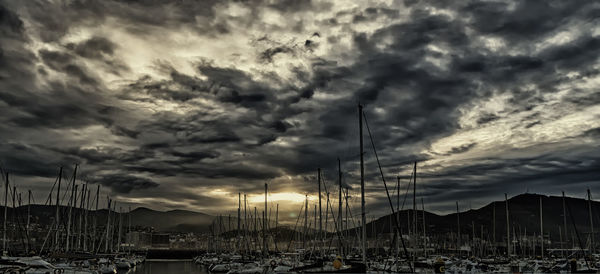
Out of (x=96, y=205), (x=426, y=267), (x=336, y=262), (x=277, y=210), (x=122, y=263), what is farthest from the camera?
(x=277, y=210)

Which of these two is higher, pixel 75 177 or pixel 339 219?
pixel 75 177

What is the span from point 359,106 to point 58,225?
193 ft

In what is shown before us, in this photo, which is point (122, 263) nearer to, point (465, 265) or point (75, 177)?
point (75, 177)

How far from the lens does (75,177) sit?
8262 centimetres

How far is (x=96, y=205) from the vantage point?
120 meters

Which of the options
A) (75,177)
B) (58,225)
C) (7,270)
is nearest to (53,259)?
(58,225)

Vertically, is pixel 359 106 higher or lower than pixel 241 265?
higher

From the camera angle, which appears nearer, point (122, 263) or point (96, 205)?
point (122, 263)

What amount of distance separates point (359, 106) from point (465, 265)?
48683 mm

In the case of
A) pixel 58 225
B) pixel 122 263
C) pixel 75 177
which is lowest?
pixel 122 263

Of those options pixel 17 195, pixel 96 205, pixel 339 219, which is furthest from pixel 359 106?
pixel 96 205

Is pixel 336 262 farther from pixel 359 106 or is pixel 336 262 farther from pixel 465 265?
pixel 465 265

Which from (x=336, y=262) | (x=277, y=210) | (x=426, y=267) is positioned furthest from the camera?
(x=277, y=210)

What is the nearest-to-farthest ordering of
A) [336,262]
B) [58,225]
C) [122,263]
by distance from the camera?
[336,262] < [58,225] < [122,263]
